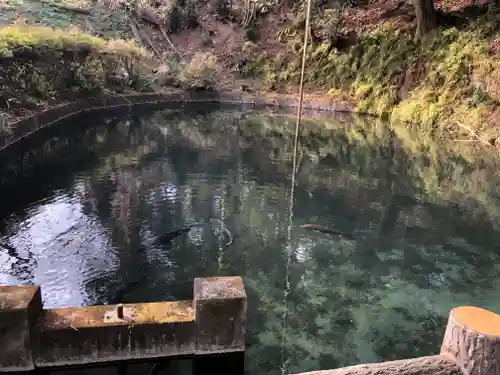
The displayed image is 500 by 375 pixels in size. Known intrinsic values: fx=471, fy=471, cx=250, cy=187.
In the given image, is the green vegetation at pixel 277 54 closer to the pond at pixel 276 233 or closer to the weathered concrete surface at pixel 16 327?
the pond at pixel 276 233

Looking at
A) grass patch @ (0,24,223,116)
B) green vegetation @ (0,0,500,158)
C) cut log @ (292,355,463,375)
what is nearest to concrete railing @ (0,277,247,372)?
cut log @ (292,355,463,375)

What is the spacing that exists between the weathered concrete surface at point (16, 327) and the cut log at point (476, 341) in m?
3.29

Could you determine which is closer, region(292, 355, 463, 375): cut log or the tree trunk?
region(292, 355, 463, 375): cut log

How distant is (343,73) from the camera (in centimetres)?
2233

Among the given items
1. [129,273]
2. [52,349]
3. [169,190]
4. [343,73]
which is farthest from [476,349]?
[343,73]

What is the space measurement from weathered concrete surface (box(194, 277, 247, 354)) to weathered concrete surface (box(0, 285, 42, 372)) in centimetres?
141

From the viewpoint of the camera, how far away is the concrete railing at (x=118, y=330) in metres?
4.04

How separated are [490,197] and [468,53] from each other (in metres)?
9.49

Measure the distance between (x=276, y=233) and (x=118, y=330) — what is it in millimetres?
4505

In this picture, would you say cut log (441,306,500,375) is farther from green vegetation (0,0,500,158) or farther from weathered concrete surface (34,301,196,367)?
green vegetation (0,0,500,158)

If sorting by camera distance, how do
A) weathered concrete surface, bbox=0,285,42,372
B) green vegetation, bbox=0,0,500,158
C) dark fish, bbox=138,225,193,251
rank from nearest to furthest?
weathered concrete surface, bbox=0,285,42,372 < dark fish, bbox=138,225,193,251 < green vegetation, bbox=0,0,500,158

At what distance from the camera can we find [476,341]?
250 centimetres

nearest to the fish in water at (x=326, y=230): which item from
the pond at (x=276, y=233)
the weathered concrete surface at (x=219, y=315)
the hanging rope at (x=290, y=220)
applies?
the pond at (x=276, y=233)

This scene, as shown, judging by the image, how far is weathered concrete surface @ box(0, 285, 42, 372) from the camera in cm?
392
